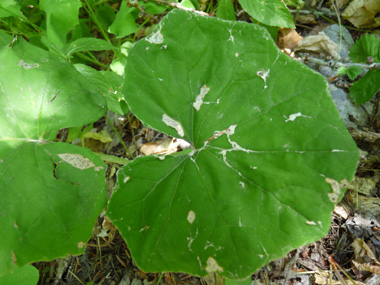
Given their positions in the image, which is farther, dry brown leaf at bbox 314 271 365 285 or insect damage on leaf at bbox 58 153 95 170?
dry brown leaf at bbox 314 271 365 285

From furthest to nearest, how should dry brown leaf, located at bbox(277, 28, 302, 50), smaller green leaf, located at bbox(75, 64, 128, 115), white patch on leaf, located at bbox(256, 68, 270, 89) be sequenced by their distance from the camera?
1. dry brown leaf, located at bbox(277, 28, 302, 50)
2. smaller green leaf, located at bbox(75, 64, 128, 115)
3. white patch on leaf, located at bbox(256, 68, 270, 89)

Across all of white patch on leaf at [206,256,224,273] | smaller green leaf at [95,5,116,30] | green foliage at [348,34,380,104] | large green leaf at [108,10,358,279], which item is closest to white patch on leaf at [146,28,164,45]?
large green leaf at [108,10,358,279]

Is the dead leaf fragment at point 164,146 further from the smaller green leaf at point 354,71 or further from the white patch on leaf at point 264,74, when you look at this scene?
the smaller green leaf at point 354,71

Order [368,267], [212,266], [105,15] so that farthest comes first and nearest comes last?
[105,15]
[368,267]
[212,266]

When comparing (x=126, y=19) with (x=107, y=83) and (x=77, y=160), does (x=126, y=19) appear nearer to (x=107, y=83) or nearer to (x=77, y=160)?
(x=107, y=83)

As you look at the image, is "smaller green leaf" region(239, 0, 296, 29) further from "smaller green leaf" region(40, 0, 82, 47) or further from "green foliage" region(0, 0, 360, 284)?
"smaller green leaf" region(40, 0, 82, 47)

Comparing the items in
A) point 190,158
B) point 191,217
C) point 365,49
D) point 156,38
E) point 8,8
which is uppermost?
point 156,38

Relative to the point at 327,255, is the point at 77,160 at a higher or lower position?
higher

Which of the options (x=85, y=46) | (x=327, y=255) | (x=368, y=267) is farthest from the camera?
(x=85, y=46)

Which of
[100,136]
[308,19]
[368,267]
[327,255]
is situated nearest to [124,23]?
[100,136]
